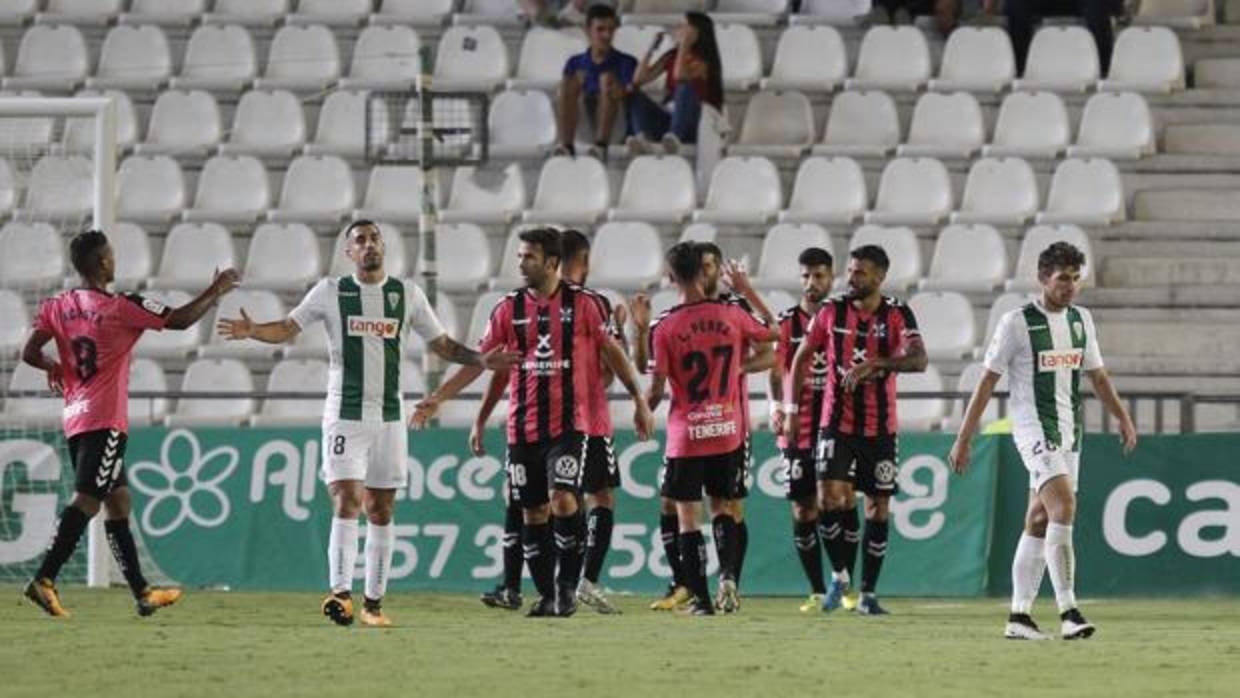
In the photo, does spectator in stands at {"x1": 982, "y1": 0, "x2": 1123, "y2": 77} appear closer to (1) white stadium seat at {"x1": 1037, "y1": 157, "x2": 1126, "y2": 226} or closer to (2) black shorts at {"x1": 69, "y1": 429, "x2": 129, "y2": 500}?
(1) white stadium seat at {"x1": 1037, "y1": 157, "x2": 1126, "y2": 226}

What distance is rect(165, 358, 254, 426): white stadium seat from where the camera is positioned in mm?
22047

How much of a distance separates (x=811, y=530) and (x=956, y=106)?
24.0 ft

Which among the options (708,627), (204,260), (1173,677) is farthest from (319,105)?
(1173,677)

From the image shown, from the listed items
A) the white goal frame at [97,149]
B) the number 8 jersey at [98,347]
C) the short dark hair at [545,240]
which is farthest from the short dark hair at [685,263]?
the white goal frame at [97,149]

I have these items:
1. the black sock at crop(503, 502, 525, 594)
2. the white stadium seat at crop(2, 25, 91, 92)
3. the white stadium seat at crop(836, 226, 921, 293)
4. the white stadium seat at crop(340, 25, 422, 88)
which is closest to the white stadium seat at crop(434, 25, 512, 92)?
the white stadium seat at crop(340, 25, 422, 88)

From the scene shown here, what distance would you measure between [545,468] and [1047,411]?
3.05 metres

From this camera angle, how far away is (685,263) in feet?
52.3

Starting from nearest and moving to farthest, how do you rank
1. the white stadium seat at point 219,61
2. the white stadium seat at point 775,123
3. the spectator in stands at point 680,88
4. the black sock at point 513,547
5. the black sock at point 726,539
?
1. the black sock at point 726,539
2. the black sock at point 513,547
3. the spectator in stands at point 680,88
4. the white stadium seat at point 775,123
5. the white stadium seat at point 219,61

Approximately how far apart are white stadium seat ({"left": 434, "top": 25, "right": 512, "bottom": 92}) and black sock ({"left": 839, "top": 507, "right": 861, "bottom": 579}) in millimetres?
8675

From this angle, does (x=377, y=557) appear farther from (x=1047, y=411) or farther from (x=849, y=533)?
(x=1047, y=411)

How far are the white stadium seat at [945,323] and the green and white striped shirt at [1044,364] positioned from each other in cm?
743

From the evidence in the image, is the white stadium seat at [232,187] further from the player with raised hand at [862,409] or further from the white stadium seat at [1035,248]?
the player with raised hand at [862,409]

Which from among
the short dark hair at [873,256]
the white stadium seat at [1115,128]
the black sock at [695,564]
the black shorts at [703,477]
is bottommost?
the black sock at [695,564]

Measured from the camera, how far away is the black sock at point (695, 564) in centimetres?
1605
